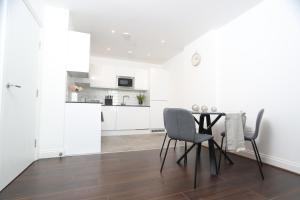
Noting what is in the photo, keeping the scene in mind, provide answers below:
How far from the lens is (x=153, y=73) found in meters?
5.07

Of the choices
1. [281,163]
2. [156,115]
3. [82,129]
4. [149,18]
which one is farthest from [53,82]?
[281,163]

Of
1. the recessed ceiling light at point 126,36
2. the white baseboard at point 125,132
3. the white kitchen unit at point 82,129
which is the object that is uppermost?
the recessed ceiling light at point 126,36

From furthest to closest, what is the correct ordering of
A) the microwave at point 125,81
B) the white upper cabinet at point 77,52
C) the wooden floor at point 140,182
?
the microwave at point 125,81 < the white upper cabinet at point 77,52 < the wooden floor at point 140,182

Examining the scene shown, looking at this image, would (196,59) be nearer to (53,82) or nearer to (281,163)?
(281,163)

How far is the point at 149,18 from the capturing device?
9.29 ft

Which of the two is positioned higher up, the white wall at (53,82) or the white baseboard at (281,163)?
the white wall at (53,82)

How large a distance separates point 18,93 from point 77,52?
1.32m

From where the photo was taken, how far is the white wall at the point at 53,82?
93.0 inches

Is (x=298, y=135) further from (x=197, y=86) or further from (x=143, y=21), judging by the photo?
(x=143, y=21)

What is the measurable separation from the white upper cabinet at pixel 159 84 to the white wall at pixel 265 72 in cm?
190

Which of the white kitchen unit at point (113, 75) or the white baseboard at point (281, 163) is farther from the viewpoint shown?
the white kitchen unit at point (113, 75)

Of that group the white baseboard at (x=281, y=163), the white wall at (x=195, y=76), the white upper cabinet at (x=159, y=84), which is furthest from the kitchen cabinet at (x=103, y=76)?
the white baseboard at (x=281, y=163)

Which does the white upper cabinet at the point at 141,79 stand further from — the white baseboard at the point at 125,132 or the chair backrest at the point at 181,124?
the chair backrest at the point at 181,124

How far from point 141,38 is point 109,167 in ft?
9.75
